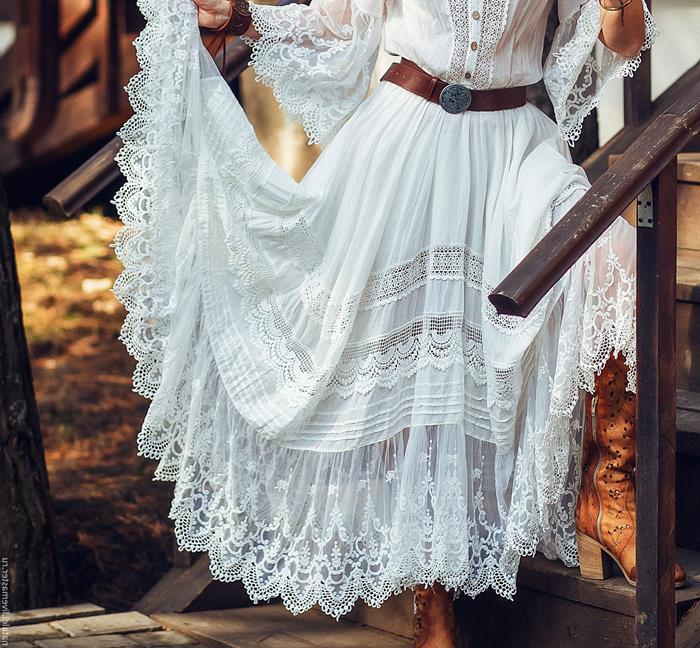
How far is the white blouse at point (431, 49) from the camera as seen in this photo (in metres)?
2.91

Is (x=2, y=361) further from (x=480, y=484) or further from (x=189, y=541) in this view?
(x=480, y=484)

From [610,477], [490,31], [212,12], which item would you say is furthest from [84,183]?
[610,477]

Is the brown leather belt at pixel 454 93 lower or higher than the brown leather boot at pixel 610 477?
higher

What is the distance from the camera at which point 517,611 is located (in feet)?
10.4

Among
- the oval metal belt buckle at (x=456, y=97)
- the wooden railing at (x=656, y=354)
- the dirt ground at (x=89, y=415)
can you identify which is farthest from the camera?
the dirt ground at (x=89, y=415)

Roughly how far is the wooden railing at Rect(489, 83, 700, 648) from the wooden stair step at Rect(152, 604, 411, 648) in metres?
0.95

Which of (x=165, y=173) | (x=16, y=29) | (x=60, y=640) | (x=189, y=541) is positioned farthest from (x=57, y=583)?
(x=16, y=29)

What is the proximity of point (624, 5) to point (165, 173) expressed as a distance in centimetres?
112

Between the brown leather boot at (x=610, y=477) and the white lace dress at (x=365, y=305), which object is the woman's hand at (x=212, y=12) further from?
the brown leather boot at (x=610, y=477)

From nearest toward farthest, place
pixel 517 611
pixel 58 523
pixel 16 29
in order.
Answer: pixel 517 611 → pixel 58 523 → pixel 16 29

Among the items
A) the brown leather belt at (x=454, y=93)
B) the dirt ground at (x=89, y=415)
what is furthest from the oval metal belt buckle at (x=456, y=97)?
the dirt ground at (x=89, y=415)

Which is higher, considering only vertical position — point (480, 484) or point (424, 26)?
point (424, 26)

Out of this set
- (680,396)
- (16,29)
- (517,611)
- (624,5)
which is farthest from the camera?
(16,29)

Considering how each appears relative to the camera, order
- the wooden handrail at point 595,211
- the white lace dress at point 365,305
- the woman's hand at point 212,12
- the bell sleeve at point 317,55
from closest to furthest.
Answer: the wooden handrail at point 595,211 < the white lace dress at point 365,305 < the woman's hand at point 212,12 < the bell sleeve at point 317,55
